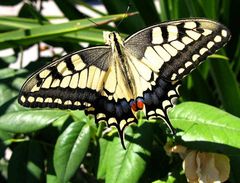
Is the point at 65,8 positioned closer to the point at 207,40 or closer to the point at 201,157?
the point at 207,40

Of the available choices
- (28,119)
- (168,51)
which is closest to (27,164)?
(28,119)

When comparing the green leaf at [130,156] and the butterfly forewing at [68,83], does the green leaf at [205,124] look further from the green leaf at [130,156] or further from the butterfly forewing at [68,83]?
the butterfly forewing at [68,83]

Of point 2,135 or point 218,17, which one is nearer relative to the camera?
point 2,135

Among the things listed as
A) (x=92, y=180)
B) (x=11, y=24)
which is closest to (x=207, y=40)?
(x=92, y=180)

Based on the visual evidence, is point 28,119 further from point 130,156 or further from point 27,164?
point 130,156

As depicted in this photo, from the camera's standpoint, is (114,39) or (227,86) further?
(227,86)

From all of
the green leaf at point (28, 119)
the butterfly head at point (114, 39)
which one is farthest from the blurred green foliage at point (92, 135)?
the butterfly head at point (114, 39)

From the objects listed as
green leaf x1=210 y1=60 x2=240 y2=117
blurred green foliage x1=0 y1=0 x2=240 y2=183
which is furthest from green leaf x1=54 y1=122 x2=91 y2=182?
green leaf x1=210 y1=60 x2=240 y2=117
